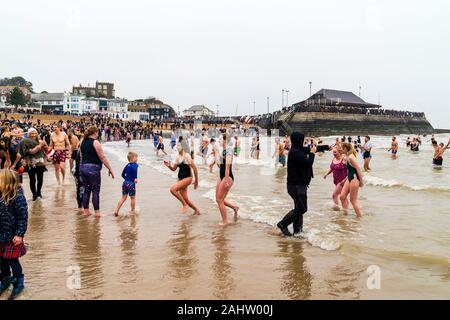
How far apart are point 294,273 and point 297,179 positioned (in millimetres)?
2023

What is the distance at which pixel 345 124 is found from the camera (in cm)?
7900

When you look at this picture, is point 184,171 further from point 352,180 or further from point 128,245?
point 352,180

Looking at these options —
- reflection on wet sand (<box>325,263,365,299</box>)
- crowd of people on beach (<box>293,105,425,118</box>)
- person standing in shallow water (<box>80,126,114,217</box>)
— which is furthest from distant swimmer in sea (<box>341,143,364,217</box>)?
crowd of people on beach (<box>293,105,425,118</box>)

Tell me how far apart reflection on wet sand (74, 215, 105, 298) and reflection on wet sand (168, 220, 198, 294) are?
30.8 inches

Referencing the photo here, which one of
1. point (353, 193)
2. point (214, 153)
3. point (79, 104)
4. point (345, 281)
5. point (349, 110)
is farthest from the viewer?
point (79, 104)

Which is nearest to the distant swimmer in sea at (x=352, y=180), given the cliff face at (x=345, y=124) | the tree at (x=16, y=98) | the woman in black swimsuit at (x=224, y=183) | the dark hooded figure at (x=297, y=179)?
the dark hooded figure at (x=297, y=179)

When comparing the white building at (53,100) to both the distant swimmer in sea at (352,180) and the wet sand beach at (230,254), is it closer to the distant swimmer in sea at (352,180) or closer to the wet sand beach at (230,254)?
the wet sand beach at (230,254)

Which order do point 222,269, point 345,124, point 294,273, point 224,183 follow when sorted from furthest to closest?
point 345,124 < point 224,183 < point 222,269 < point 294,273

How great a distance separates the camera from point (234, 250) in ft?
18.4

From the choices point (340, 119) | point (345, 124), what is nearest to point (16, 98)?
point (340, 119)

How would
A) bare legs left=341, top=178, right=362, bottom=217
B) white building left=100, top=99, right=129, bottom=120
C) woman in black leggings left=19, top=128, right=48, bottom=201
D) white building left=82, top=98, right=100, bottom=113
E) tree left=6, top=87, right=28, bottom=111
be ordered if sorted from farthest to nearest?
white building left=100, top=99, right=129, bottom=120, white building left=82, top=98, right=100, bottom=113, tree left=6, top=87, right=28, bottom=111, woman in black leggings left=19, top=128, right=48, bottom=201, bare legs left=341, top=178, right=362, bottom=217

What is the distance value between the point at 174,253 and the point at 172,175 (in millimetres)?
10023

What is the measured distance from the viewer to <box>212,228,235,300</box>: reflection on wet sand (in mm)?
4098

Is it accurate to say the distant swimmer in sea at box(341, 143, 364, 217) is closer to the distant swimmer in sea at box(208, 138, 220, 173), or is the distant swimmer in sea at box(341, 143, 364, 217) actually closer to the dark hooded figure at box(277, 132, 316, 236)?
the dark hooded figure at box(277, 132, 316, 236)
